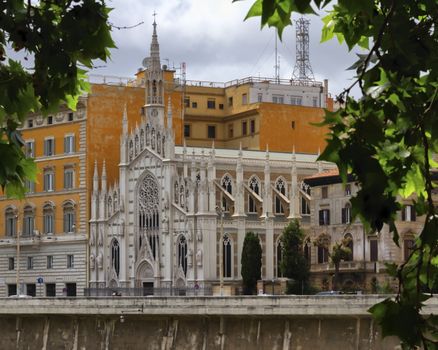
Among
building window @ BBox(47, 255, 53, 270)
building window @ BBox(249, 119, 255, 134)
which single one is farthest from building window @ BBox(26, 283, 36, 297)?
building window @ BBox(249, 119, 255, 134)

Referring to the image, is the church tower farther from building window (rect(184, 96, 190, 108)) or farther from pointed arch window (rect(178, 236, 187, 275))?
building window (rect(184, 96, 190, 108))

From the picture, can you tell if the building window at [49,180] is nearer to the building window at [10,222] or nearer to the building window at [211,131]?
the building window at [10,222]

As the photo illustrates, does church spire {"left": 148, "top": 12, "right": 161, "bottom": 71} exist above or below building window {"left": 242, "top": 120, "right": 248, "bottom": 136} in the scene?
above

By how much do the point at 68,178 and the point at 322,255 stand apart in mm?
18347

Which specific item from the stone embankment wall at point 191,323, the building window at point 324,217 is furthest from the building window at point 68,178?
the stone embankment wall at point 191,323

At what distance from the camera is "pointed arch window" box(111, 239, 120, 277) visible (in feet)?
261

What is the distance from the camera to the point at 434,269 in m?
8.20

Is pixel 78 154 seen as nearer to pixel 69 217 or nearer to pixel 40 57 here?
pixel 69 217

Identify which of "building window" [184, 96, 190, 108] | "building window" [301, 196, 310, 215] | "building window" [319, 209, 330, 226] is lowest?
"building window" [319, 209, 330, 226]

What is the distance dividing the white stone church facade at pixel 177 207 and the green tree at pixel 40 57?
214ft

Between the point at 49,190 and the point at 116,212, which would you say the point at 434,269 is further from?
the point at 49,190

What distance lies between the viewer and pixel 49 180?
282ft

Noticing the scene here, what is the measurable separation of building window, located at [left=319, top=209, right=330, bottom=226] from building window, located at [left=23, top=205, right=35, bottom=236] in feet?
66.2

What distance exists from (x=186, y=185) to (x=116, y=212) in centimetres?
548
